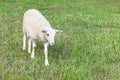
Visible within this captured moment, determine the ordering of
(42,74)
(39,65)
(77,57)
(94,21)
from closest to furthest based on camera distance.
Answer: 1. (42,74)
2. (39,65)
3. (77,57)
4. (94,21)

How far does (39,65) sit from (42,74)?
3.26ft

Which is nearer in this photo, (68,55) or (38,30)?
(38,30)

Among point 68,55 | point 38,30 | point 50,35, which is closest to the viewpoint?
point 50,35

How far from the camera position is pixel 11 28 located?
1980 cm

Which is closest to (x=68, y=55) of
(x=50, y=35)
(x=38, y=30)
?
(x=38, y=30)

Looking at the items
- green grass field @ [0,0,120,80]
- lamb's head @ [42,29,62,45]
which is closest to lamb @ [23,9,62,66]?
lamb's head @ [42,29,62,45]

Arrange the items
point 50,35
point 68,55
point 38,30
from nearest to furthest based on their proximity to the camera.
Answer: point 50,35
point 38,30
point 68,55

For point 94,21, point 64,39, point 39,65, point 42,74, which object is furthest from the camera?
point 94,21

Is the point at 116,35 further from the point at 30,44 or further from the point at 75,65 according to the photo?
the point at 75,65

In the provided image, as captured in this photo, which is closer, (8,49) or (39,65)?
(39,65)

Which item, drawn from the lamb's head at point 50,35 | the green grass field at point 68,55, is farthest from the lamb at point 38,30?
the green grass field at point 68,55

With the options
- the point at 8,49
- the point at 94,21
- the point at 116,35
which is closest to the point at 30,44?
the point at 8,49

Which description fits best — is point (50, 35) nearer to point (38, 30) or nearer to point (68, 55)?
point (38, 30)

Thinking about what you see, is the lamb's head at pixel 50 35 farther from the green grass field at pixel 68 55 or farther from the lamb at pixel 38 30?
the green grass field at pixel 68 55
